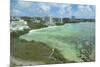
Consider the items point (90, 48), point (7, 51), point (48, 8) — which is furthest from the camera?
point (90, 48)

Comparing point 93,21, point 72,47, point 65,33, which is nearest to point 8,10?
point 65,33

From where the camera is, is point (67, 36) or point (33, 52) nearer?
point (33, 52)

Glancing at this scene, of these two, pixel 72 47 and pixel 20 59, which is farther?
pixel 72 47

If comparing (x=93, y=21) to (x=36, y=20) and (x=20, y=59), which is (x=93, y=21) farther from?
(x=20, y=59)

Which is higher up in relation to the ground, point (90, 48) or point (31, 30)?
point (31, 30)

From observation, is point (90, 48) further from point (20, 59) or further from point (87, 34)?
point (20, 59)

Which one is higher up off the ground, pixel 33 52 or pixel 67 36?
pixel 67 36

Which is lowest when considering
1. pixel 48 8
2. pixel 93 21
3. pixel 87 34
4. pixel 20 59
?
pixel 20 59

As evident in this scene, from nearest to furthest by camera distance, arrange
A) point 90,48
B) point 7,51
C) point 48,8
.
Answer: point 7,51 < point 48,8 < point 90,48
